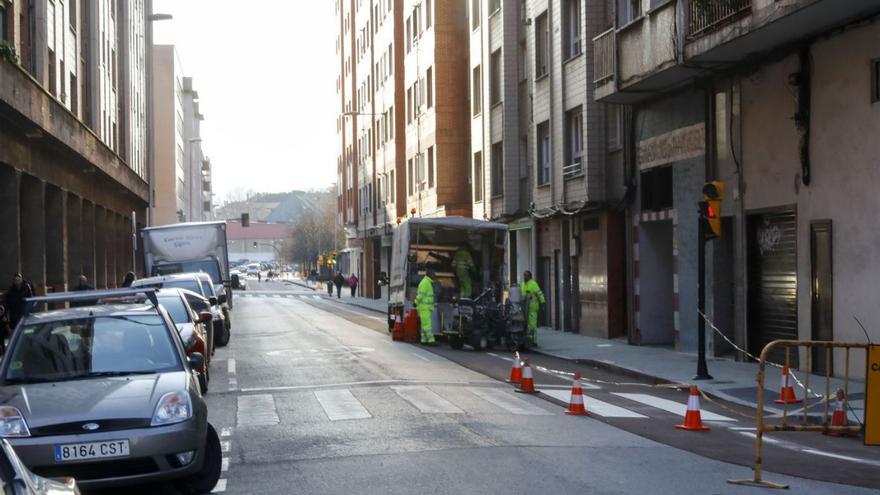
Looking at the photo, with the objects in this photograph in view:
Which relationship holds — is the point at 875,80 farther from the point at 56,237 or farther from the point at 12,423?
the point at 56,237

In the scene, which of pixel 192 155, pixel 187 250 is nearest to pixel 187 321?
pixel 187 250

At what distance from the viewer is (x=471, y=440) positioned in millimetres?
11102

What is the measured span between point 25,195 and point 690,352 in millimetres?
15891

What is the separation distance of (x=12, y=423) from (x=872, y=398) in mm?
7017

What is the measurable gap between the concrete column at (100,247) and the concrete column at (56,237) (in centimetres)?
895

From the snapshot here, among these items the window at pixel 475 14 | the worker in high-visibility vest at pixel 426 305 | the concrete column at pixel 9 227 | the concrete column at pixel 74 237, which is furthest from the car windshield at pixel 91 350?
the window at pixel 475 14

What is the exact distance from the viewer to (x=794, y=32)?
57.9 ft

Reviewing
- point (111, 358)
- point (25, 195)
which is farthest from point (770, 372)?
point (25, 195)

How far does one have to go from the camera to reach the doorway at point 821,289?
58.1 feet

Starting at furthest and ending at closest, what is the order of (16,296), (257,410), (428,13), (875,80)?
1. (428,13)
2. (16,296)
3. (875,80)
4. (257,410)

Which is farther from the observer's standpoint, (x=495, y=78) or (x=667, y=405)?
(x=495, y=78)

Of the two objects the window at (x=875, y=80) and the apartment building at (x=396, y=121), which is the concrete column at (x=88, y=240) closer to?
the apartment building at (x=396, y=121)

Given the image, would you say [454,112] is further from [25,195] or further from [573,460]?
[573,460]

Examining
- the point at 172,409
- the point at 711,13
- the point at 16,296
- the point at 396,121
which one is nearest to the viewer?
the point at 172,409
